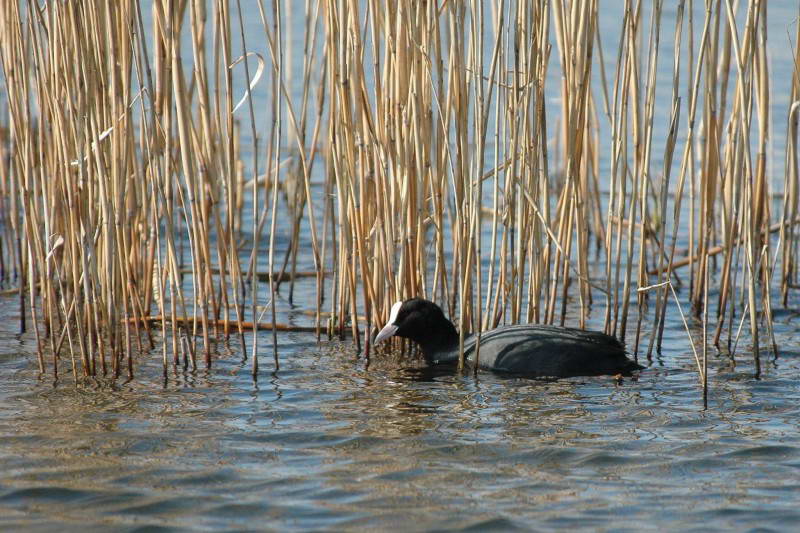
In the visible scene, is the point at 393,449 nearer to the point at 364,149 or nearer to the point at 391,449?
the point at 391,449

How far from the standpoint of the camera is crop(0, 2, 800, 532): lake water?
3838mm

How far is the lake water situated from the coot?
0.31ft

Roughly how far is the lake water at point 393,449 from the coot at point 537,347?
93mm

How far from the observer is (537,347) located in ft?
18.0

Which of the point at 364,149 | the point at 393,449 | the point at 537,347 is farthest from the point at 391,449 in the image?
the point at 364,149

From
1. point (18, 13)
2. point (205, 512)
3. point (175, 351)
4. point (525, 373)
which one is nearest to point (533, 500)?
point (205, 512)

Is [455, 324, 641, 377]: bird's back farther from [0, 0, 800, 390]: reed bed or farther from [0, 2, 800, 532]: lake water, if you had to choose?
[0, 0, 800, 390]: reed bed

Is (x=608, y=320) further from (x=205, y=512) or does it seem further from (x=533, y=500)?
(x=205, y=512)

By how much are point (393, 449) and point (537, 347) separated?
1259mm

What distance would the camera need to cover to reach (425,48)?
5086 millimetres

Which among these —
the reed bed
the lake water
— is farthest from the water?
the reed bed

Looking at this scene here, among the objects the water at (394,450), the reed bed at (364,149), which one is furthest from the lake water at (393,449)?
the reed bed at (364,149)

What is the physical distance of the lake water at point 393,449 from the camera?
384cm

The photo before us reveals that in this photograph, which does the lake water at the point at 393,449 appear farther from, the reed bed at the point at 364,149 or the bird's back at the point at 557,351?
the reed bed at the point at 364,149
